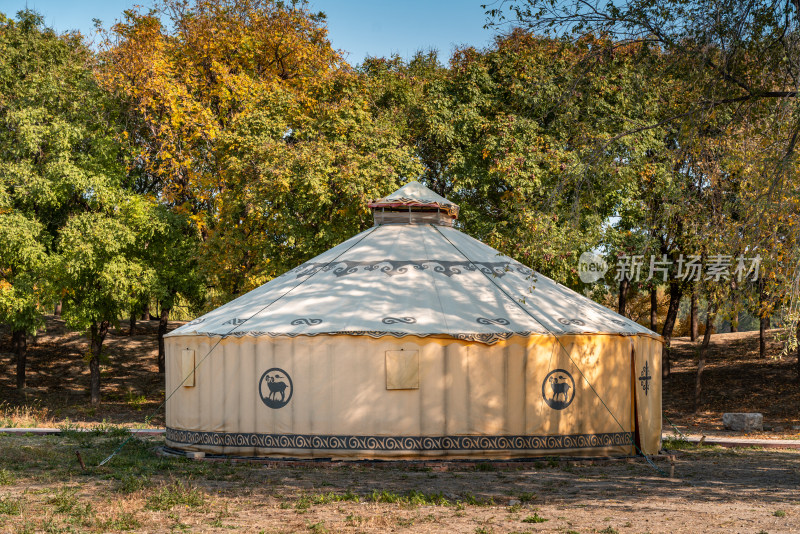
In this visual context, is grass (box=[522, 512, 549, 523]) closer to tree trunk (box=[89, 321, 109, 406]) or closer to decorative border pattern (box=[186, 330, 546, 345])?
decorative border pattern (box=[186, 330, 546, 345])

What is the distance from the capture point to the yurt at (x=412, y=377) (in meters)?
8.95

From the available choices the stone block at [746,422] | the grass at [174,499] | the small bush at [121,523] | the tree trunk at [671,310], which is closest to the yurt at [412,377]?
the grass at [174,499]

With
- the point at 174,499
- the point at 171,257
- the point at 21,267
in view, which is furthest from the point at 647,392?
the point at 21,267

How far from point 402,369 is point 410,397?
328 millimetres

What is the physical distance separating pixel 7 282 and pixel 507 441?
40.3ft

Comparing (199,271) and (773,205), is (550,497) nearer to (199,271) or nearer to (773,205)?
(773,205)

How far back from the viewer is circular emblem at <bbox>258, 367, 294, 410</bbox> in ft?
29.9

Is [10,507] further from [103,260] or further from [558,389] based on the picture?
[103,260]

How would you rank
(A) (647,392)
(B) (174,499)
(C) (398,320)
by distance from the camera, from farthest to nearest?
1. (A) (647,392)
2. (C) (398,320)
3. (B) (174,499)

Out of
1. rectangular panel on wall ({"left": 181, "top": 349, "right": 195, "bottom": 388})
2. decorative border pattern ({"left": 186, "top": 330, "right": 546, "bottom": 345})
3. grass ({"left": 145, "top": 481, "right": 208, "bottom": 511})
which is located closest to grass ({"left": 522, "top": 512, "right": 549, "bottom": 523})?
grass ({"left": 145, "top": 481, "right": 208, "bottom": 511})

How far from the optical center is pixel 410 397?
8930mm

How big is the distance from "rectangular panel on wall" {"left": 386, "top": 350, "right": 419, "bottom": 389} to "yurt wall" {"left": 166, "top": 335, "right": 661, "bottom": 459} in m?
0.01

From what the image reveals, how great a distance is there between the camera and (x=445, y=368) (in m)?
8.96

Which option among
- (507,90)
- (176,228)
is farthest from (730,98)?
(176,228)
